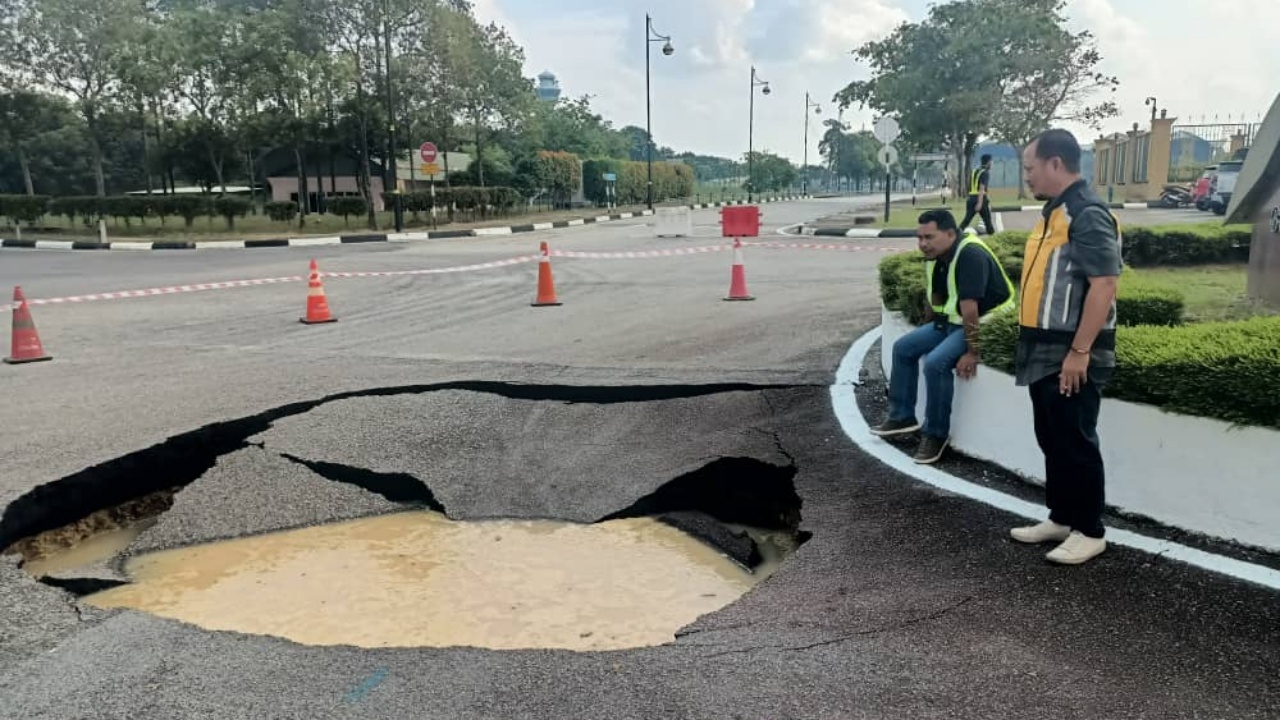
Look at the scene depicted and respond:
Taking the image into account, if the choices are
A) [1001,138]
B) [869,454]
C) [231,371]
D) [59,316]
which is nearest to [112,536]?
[231,371]

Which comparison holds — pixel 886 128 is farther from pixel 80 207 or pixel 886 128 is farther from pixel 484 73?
pixel 80 207

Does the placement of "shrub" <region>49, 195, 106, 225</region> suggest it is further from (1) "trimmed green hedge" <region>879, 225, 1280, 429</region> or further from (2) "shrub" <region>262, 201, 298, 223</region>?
(1) "trimmed green hedge" <region>879, 225, 1280, 429</region>

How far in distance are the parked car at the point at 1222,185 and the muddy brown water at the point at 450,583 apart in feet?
79.5

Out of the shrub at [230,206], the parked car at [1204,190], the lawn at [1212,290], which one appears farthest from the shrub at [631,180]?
the lawn at [1212,290]

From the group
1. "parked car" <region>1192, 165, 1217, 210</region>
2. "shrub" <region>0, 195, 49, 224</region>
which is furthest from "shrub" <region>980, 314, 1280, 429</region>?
"shrub" <region>0, 195, 49, 224</region>

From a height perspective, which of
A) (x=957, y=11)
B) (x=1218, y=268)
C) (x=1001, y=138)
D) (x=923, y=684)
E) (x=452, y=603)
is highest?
(x=957, y=11)

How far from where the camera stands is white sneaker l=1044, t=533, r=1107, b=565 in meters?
3.28

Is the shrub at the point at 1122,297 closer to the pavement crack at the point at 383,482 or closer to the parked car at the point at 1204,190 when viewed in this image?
the pavement crack at the point at 383,482

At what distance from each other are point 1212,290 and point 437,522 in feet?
24.3

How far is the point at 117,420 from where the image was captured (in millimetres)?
5777

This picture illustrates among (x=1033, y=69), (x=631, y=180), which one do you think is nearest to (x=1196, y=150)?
(x=1033, y=69)

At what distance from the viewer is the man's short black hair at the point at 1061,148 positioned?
3256 millimetres

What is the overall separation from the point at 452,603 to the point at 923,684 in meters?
1.98

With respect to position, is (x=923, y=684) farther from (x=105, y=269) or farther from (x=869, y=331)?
(x=105, y=269)
